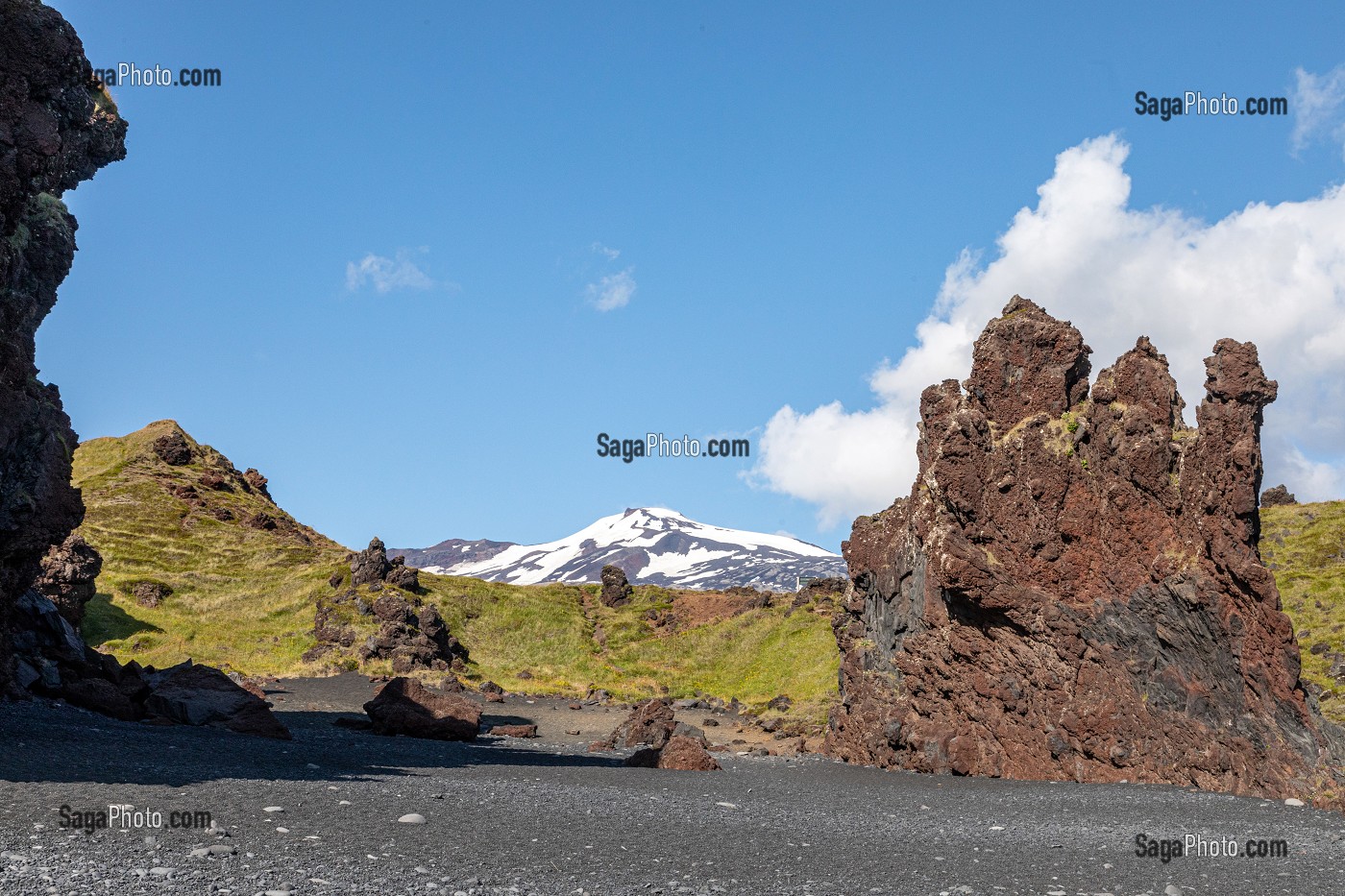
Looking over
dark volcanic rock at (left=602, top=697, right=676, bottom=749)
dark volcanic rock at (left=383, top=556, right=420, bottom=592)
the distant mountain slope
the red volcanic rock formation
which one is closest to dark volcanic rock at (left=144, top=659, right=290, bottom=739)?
dark volcanic rock at (left=602, top=697, right=676, bottom=749)

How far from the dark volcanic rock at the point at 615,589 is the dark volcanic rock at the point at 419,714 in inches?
2213

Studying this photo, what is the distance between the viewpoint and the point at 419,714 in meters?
36.3

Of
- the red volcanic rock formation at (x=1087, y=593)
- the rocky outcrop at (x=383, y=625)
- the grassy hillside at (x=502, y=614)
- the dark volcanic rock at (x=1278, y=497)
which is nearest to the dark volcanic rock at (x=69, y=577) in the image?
the grassy hillside at (x=502, y=614)

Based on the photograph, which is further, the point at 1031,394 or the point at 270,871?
the point at 1031,394

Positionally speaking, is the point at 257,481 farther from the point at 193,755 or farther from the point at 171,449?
the point at 193,755

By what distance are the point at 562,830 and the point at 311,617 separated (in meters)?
68.9

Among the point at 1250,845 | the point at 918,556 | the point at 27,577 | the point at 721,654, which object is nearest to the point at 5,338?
the point at 27,577

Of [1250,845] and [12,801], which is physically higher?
[12,801]

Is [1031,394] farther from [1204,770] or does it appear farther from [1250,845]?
[1250,845]

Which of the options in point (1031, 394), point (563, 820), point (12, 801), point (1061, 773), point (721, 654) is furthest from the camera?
point (721, 654)

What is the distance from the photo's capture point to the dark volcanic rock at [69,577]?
51.7m

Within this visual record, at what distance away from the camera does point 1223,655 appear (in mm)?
24734

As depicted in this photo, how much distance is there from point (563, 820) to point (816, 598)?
62146 mm

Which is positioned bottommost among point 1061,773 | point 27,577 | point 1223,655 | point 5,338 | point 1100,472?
point 1061,773
